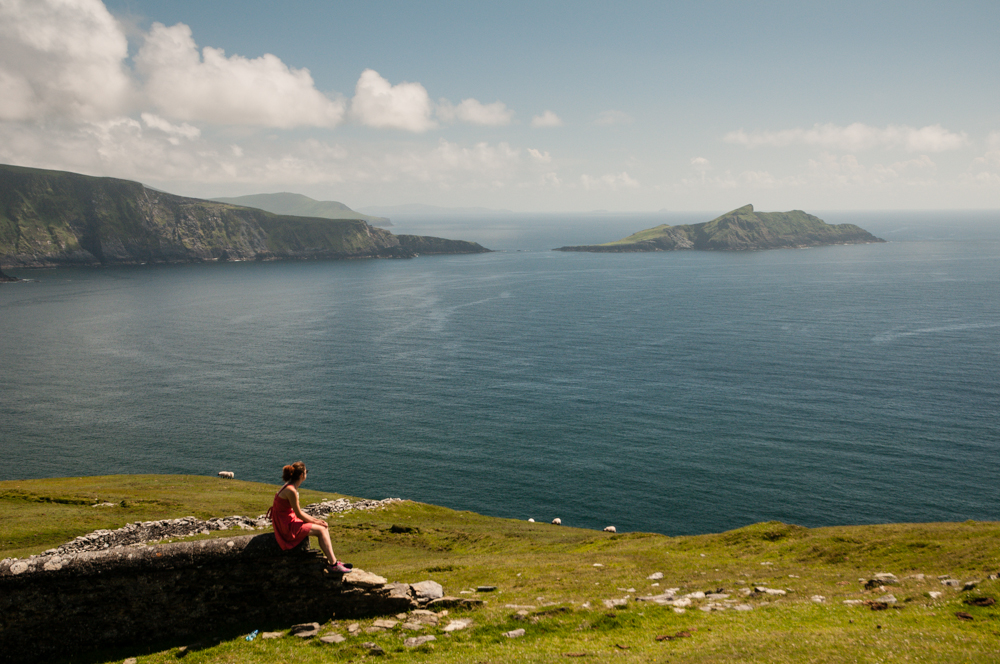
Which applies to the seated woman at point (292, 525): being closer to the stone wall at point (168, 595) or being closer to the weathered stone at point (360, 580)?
the stone wall at point (168, 595)

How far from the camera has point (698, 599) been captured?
867 inches

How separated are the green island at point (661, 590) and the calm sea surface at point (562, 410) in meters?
22.6

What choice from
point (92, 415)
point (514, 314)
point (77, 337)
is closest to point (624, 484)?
point (92, 415)

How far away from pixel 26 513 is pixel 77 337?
120 m

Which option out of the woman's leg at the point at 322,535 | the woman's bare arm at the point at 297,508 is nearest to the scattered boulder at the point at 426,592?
the woman's leg at the point at 322,535

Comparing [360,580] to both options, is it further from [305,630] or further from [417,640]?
[417,640]

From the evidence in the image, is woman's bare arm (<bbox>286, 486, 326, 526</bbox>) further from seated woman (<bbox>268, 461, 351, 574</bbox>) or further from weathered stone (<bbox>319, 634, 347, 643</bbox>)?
weathered stone (<bbox>319, 634, 347, 643</bbox>)

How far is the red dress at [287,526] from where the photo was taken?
17141 millimetres

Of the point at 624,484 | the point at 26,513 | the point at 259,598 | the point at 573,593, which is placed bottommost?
the point at 624,484

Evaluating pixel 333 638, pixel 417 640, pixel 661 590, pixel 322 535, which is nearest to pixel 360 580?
pixel 333 638

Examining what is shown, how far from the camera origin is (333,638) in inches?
669

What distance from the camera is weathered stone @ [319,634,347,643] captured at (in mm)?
Answer: 16859

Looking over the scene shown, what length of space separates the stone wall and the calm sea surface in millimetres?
45614

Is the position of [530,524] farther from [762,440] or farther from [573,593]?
[762,440]
